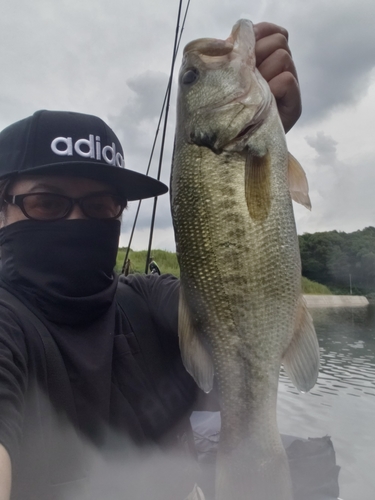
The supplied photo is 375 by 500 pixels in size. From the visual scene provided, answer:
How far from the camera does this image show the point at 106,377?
190 cm

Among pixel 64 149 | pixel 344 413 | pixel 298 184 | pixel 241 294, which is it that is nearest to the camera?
pixel 241 294

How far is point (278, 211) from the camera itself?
1712 mm

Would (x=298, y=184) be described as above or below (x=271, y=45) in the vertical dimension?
below

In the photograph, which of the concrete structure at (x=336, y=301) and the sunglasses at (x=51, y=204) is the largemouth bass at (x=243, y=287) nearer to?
the sunglasses at (x=51, y=204)

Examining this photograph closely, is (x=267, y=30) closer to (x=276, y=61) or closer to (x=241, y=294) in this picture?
(x=276, y=61)

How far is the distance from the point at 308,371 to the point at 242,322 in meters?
0.30

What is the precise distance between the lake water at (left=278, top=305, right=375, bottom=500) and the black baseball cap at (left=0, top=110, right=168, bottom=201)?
4254 millimetres

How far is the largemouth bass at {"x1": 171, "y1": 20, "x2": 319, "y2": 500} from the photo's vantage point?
5.47 ft

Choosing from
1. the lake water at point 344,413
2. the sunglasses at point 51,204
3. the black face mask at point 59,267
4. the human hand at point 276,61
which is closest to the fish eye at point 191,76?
the human hand at point 276,61

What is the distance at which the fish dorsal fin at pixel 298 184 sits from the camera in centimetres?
183

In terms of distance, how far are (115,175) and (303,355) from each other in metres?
1.16

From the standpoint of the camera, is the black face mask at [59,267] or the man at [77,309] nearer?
the man at [77,309]

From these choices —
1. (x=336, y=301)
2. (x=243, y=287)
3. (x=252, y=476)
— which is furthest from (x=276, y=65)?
(x=336, y=301)

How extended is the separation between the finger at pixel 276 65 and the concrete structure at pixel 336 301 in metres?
33.8
